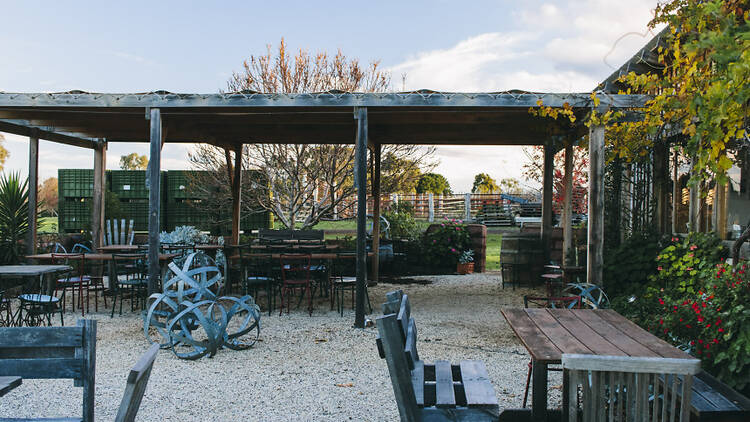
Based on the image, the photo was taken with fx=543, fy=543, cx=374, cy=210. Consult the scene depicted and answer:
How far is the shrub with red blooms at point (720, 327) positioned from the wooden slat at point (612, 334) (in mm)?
725

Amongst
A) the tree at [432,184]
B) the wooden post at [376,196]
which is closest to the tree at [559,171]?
the wooden post at [376,196]

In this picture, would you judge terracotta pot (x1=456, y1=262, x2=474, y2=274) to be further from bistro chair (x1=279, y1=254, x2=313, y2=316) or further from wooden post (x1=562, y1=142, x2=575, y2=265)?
bistro chair (x1=279, y1=254, x2=313, y2=316)

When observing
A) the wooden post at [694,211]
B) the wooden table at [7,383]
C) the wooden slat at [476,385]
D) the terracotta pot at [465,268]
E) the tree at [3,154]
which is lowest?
the terracotta pot at [465,268]

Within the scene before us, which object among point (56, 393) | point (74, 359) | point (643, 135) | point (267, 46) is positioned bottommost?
point (56, 393)

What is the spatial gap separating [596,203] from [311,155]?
24.9 ft

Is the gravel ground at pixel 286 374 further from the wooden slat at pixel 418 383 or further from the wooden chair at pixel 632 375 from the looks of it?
the wooden chair at pixel 632 375

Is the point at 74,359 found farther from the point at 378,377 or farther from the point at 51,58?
the point at 51,58

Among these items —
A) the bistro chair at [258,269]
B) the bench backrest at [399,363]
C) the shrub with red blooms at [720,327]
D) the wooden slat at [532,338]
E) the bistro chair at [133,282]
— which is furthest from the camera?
the bistro chair at [258,269]

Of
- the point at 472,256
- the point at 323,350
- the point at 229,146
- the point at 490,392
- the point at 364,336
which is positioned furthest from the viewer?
the point at 472,256

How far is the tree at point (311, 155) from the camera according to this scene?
12.7m

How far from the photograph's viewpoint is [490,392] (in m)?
2.80

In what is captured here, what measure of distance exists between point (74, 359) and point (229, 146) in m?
8.17

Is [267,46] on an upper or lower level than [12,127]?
upper

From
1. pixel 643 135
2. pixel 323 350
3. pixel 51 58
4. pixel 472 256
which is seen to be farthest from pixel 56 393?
pixel 472 256
